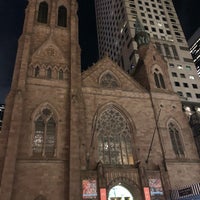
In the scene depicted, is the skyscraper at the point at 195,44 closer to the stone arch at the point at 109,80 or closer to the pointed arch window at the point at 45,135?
the stone arch at the point at 109,80

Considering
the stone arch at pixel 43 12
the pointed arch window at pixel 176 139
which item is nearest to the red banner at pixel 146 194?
the pointed arch window at pixel 176 139

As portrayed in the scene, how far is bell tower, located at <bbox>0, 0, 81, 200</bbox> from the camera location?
68.7ft

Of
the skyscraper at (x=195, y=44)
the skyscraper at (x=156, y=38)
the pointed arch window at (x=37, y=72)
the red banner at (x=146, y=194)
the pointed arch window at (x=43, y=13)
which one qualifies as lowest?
the red banner at (x=146, y=194)

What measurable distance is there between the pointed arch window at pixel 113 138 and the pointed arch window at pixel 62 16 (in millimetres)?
15487

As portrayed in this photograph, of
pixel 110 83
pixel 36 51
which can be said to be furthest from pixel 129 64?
pixel 36 51

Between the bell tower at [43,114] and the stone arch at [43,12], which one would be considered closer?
the bell tower at [43,114]

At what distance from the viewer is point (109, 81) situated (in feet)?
104

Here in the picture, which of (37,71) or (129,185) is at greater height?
(37,71)

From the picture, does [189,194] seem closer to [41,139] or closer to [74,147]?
[74,147]

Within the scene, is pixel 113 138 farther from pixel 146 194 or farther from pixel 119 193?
pixel 146 194

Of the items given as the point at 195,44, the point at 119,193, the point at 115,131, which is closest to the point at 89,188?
the point at 119,193

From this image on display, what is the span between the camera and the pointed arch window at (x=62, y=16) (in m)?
35.2

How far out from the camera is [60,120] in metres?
25.4

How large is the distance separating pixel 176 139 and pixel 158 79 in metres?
9.46
